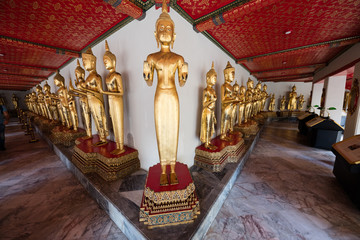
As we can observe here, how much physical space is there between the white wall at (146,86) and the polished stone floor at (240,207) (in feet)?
3.25

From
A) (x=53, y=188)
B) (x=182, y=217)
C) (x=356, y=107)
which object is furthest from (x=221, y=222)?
(x=356, y=107)

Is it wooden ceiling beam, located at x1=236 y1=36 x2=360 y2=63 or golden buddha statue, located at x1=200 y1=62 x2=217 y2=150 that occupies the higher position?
wooden ceiling beam, located at x1=236 y1=36 x2=360 y2=63

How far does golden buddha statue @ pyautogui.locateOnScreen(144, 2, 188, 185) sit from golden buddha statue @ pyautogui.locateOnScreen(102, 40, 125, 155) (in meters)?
0.96

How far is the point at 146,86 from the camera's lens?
204 cm

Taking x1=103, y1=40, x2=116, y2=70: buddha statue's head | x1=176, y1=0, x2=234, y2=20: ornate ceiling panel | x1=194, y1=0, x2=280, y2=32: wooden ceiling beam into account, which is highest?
x1=176, y1=0, x2=234, y2=20: ornate ceiling panel

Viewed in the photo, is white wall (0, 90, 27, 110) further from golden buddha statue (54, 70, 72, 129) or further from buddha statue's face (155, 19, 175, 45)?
buddha statue's face (155, 19, 175, 45)

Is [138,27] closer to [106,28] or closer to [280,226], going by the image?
[106,28]

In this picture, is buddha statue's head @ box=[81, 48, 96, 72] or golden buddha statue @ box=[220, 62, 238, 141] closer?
buddha statue's head @ box=[81, 48, 96, 72]

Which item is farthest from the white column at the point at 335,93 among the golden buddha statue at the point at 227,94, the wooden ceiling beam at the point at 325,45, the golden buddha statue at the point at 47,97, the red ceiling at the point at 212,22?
the golden buddha statue at the point at 47,97

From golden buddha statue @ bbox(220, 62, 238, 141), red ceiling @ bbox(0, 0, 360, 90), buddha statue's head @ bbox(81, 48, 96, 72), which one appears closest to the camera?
red ceiling @ bbox(0, 0, 360, 90)

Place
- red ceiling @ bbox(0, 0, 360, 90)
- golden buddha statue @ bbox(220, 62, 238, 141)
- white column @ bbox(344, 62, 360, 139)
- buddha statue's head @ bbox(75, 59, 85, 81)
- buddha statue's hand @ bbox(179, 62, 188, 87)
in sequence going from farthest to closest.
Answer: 1. white column @ bbox(344, 62, 360, 139)
2. golden buddha statue @ bbox(220, 62, 238, 141)
3. buddha statue's head @ bbox(75, 59, 85, 81)
4. red ceiling @ bbox(0, 0, 360, 90)
5. buddha statue's hand @ bbox(179, 62, 188, 87)

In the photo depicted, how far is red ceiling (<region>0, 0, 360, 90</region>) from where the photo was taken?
1795mm

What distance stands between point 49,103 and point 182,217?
6.38 meters

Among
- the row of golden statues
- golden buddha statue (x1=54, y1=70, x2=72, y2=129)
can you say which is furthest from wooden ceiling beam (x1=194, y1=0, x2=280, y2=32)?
the row of golden statues
